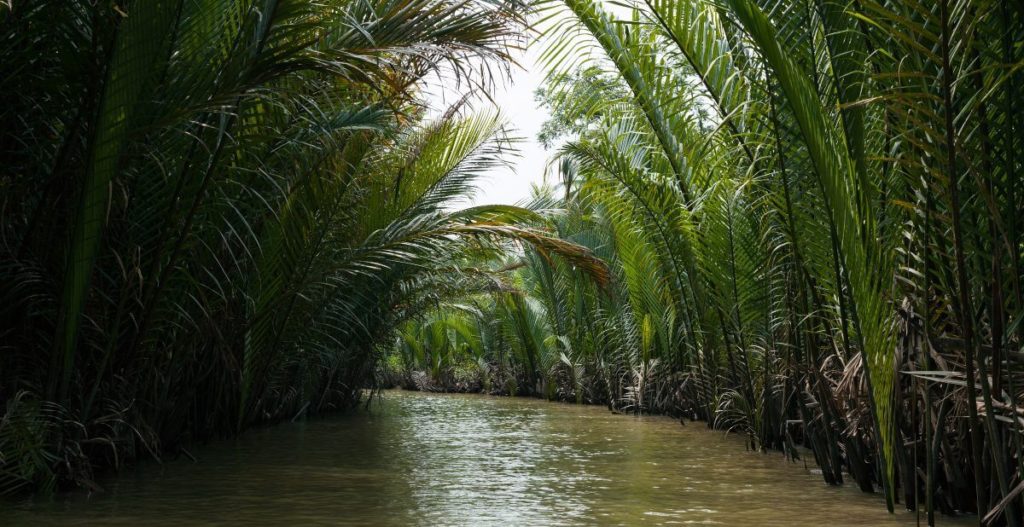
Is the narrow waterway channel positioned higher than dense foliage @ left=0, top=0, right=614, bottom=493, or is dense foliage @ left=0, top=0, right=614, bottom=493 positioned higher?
dense foliage @ left=0, top=0, right=614, bottom=493

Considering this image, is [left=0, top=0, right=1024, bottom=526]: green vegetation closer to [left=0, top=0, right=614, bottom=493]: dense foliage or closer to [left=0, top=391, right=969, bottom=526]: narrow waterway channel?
[left=0, top=0, right=614, bottom=493]: dense foliage

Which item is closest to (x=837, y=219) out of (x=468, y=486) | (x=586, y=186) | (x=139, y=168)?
(x=468, y=486)

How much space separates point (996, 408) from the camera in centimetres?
327

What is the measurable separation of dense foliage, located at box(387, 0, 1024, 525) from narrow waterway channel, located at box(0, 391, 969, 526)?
460 millimetres

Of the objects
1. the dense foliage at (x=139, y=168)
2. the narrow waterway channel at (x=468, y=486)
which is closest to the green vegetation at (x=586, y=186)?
the dense foliage at (x=139, y=168)

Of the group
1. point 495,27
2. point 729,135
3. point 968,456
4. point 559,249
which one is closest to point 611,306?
point 559,249

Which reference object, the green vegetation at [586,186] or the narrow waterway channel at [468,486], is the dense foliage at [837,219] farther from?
the narrow waterway channel at [468,486]

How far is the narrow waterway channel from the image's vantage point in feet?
14.5

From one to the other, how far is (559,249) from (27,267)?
474 centimetres

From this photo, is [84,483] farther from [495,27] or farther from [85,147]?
[495,27]

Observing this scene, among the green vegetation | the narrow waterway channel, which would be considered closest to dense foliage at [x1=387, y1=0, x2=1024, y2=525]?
the green vegetation

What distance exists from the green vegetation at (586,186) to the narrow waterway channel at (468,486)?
302mm

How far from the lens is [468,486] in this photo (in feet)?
18.3

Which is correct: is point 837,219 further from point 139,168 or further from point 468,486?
point 139,168
